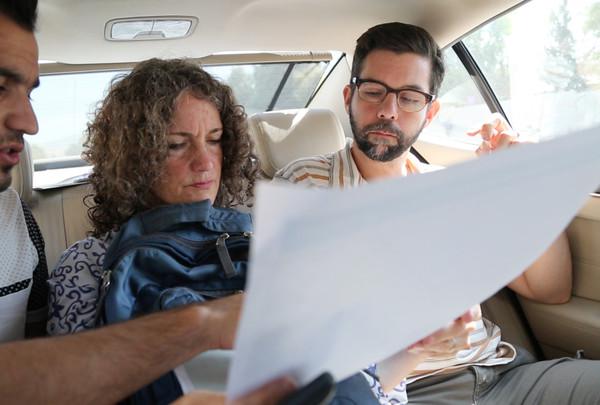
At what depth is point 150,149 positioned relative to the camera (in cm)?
129

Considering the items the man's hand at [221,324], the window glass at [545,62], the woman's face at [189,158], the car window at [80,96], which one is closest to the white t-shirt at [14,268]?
the woman's face at [189,158]

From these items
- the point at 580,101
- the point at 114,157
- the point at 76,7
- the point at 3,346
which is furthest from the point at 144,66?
the point at 580,101

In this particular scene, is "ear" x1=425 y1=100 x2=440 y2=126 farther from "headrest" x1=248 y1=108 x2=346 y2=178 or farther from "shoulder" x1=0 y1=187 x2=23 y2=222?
"shoulder" x1=0 y1=187 x2=23 y2=222

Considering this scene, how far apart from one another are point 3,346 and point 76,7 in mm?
1202

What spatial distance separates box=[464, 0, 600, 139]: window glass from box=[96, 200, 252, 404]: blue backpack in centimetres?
130

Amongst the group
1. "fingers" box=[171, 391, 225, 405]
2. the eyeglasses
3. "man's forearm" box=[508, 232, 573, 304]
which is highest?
the eyeglasses

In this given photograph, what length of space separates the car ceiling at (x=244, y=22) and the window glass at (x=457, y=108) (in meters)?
0.26

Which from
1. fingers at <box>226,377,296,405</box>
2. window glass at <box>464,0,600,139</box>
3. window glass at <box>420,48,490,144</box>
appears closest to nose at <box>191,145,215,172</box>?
fingers at <box>226,377,296,405</box>

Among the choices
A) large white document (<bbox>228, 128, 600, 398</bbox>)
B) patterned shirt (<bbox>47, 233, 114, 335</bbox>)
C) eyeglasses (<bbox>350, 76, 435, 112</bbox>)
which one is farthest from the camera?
eyeglasses (<bbox>350, 76, 435, 112</bbox>)

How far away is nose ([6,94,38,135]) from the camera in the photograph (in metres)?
1.06

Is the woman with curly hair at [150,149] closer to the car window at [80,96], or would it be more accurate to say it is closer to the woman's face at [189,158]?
the woman's face at [189,158]

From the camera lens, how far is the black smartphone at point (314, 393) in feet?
1.65

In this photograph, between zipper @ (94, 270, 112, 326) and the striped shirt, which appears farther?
the striped shirt

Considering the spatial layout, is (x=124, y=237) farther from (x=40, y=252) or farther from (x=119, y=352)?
(x=119, y=352)
